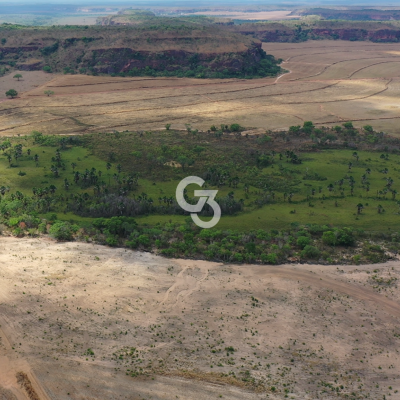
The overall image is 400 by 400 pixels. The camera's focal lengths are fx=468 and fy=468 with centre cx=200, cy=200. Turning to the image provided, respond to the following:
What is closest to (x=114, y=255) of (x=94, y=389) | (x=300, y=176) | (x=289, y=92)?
(x=94, y=389)

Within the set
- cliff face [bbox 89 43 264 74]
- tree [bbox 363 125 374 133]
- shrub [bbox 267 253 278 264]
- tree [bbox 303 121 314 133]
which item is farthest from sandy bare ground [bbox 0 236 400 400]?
cliff face [bbox 89 43 264 74]

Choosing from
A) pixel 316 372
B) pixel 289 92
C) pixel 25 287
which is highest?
pixel 289 92

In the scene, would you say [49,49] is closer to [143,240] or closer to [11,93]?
[11,93]

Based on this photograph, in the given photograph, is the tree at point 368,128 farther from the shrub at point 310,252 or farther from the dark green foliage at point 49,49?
the dark green foliage at point 49,49

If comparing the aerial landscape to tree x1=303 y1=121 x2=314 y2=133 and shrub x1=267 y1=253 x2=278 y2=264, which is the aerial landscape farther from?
tree x1=303 y1=121 x2=314 y2=133

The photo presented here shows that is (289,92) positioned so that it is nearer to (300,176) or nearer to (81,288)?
(300,176)

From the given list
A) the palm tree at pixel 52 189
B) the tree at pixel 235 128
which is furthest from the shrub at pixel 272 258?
the tree at pixel 235 128
